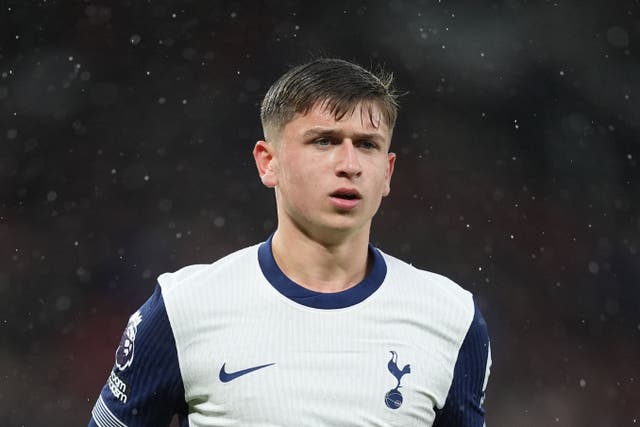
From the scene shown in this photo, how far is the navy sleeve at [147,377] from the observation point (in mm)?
2455

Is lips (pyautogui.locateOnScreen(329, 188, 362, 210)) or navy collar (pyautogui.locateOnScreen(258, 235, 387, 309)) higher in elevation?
lips (pyautogui.locateOnScreen(329, 188, 362, 210))

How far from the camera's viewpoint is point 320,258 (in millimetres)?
2555

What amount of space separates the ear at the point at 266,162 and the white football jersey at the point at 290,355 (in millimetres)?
207

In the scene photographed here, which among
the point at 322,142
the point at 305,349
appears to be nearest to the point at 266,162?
the point at 322,142

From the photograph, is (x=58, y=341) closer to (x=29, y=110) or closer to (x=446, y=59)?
(x=29, y=110)

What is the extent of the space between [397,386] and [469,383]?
0.25m

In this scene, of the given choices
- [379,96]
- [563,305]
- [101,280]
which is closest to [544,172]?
[563,305]

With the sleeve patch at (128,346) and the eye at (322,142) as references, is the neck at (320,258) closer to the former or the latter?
the eye at (322,142)

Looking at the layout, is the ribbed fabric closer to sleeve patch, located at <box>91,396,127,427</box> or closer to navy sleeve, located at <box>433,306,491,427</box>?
navy sleeve, located at <box>433,306,491,427</box>

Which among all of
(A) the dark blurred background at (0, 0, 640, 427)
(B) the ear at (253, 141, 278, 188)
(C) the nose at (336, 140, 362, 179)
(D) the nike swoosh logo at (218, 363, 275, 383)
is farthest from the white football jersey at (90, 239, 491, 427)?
(A) the dark blurred background at (0, 0, 640, 427)

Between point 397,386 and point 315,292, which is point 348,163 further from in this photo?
point 397,386

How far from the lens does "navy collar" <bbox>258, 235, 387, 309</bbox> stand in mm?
2521

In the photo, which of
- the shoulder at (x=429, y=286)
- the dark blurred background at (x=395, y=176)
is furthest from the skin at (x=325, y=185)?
the dark blurred background at (x=395, y=176)

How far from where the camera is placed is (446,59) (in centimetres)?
760
